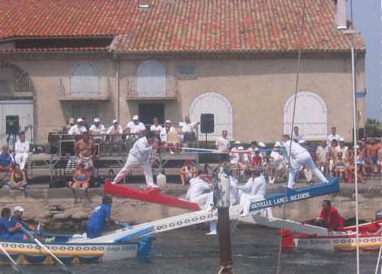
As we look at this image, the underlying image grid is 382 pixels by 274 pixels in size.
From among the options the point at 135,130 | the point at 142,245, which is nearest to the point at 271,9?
the point at 135,130

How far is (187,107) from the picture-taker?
3612cm

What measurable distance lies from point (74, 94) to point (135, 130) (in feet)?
28.4

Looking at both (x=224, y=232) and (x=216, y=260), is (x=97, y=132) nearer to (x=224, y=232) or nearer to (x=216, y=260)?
(x=216, y=260)

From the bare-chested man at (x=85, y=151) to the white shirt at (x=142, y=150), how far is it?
4054 mm

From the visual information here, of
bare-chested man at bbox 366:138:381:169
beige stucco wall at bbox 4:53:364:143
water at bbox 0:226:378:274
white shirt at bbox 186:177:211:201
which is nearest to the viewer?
water at bbox 0:226:378:274

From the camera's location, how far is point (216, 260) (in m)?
20.0

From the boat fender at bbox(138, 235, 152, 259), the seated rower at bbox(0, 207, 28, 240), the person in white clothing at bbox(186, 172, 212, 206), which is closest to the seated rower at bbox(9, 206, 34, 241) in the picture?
the seated rower at bbox(0, 207, 28, 240)

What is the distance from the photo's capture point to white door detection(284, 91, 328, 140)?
35.5 meters

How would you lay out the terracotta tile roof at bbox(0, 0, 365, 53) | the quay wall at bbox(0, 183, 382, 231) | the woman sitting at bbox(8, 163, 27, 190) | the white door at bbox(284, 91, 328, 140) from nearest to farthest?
the quay wall at bbox(0, 183, 382, 231) < the woman sitting at bbox(8, 163, 27, 190) < the white door at bbox(284, 91, 328, 140) < the terracotta tile roof at bbox(0, 0, 365, 53)

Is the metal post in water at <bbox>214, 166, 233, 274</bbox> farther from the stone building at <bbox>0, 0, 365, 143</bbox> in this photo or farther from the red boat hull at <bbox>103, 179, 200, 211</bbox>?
the stone building at <bbox>0, 0, 365, 143</bbox>

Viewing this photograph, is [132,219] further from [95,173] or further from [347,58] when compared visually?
[347,58]

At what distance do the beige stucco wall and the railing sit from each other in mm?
176

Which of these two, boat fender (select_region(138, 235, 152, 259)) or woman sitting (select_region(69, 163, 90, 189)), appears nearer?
boat fender (select_region(138, 235, 152, 259))

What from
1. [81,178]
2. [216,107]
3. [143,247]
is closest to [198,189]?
[143,247]
